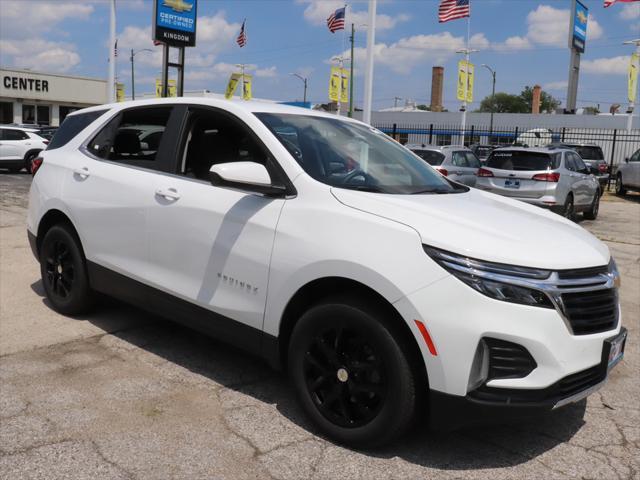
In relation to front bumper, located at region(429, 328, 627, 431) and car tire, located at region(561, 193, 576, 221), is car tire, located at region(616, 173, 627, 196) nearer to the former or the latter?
car tire, located at region(561, 193, 576, 221)

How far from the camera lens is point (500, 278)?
2789mm

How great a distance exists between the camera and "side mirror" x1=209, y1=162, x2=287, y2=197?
3.41 metres

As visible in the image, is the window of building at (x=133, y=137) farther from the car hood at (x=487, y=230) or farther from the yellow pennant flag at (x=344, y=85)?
the yellow pennant flag at (x=344, y=85)

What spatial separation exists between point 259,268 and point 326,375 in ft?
2.23

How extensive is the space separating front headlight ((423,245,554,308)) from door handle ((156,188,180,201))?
1.86 m

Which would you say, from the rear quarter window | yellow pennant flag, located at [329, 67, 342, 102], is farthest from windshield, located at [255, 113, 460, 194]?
yellow pennant flag, located at [329, 67, 342, 102]

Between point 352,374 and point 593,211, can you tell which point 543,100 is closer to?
point 593,211

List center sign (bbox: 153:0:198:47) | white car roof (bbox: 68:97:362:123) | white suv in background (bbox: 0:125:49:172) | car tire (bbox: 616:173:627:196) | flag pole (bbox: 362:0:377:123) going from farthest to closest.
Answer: car tire (bbox: 616:173:627:196), center sign (bbox: 153:0:198:47), white suv in background (bbox: 0:125:49:172), flag pole (bbox: 362:0:377:123), white car roof (bbox: 68:97:362:123)

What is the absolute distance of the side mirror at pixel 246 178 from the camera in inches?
134

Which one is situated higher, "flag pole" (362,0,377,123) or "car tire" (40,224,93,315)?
"flag pole" (362,0,377,123)

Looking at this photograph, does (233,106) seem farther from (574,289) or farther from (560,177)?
(560,177)

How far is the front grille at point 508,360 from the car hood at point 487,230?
14.4 inches

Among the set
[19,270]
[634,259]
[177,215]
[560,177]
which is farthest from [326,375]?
[560,177]

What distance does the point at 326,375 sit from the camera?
3.26 meters
